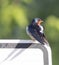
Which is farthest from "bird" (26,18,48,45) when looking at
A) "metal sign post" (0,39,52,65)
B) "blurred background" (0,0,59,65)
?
"blurred background" (0,0,59,65)

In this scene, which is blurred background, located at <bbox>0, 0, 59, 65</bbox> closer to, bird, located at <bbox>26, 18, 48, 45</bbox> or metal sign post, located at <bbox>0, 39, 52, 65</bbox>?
bird, located at <bbox>26, 18, 48, 45</bbox>

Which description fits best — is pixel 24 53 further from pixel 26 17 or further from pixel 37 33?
pixel 26 17

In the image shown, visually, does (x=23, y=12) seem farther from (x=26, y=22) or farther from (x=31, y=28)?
(x=31, y=28)

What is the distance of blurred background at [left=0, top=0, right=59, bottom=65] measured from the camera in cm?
221

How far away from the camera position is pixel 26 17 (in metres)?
2.29

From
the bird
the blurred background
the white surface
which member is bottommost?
the blurred background

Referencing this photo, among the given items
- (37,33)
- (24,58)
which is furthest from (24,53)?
(37,33)

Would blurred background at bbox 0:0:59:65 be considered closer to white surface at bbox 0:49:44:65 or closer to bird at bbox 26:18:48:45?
bird at bbox 26:18:48:45

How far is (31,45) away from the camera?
1.22 m

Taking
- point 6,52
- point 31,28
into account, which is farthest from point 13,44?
point 31,28

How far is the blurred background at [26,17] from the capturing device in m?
2.21

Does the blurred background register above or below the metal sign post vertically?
below

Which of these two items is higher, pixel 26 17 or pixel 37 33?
pixel 37 33

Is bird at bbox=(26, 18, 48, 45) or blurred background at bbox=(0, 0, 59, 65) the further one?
blurred background at bbox=(0, 0, 59, 65)
